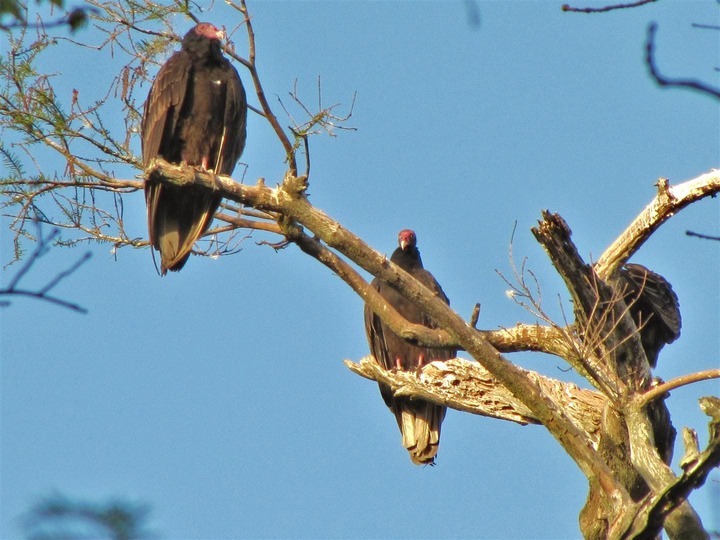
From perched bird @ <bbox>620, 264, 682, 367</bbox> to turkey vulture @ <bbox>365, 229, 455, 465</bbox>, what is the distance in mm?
1451

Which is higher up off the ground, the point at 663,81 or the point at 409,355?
the point at 409,355

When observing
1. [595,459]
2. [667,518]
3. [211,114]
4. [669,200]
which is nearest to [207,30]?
[211,114]

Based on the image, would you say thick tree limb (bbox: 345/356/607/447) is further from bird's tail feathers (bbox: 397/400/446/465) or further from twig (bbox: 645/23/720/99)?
twig (bbox: 645/23/720/99)

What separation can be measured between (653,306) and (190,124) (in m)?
2.55

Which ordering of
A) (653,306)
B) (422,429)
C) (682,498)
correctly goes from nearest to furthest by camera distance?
(682,498), (653,306), (422,429)

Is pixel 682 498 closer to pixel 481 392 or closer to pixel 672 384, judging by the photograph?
pixel 672 384

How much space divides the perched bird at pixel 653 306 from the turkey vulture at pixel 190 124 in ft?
6.99

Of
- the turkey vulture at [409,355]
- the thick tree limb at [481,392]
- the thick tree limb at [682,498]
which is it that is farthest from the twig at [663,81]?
the turkey vulture at [409,355]

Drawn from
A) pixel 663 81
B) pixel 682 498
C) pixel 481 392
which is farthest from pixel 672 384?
pixel 663 81

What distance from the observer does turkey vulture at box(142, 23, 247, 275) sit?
505 cm

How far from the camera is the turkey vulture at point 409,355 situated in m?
6.54

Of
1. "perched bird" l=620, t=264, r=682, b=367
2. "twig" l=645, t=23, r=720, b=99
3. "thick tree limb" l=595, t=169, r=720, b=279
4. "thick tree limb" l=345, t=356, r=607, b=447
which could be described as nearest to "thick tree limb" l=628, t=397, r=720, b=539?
"thick tree limb" l=345, t=356, r=607, b=447

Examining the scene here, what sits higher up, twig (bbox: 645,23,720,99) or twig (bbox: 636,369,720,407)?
twig (bbox: 636,369,720,407)

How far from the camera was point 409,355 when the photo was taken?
22.6ft
